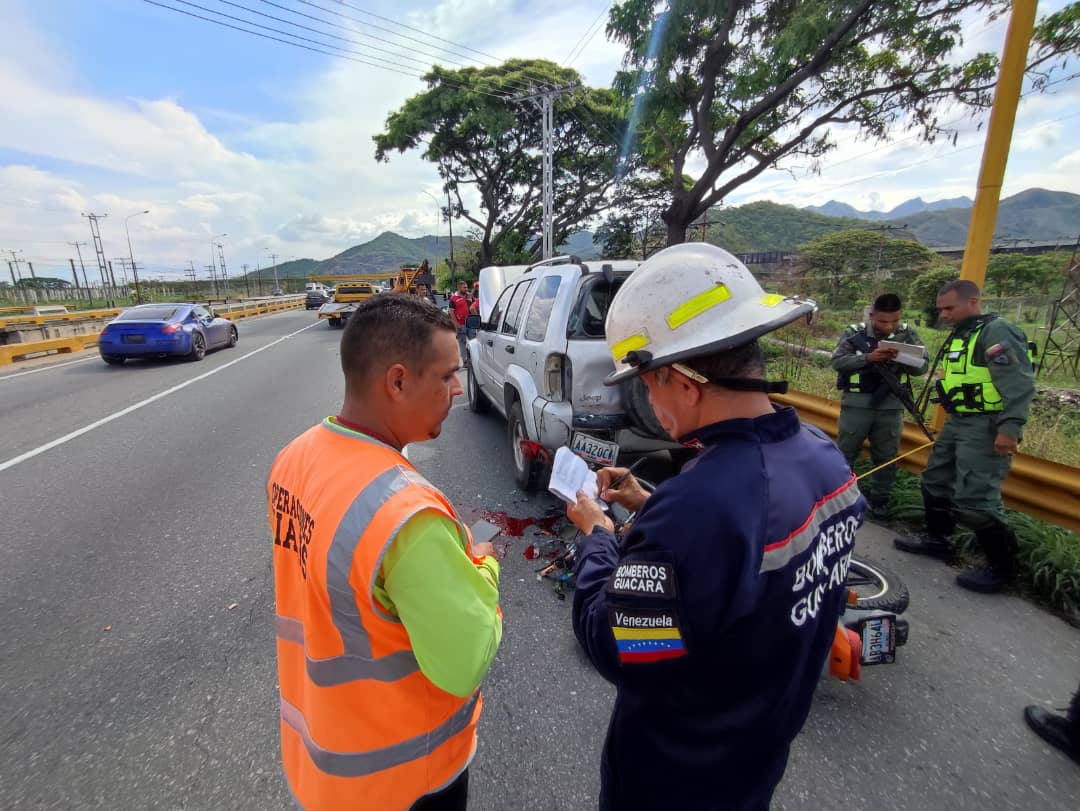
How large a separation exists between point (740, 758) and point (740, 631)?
14.0 inches

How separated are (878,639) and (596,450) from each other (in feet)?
5.84

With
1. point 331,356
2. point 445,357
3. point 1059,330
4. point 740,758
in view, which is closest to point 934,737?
point 740,758

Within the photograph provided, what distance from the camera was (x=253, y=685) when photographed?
7.72ft

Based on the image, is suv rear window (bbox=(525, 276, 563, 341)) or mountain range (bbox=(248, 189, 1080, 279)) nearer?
suv rear window (bbox=(525, 276, 563, 341))

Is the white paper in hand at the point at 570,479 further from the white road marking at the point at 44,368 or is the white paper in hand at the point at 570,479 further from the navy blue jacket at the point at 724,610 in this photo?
the white road marking at the point at 44,368

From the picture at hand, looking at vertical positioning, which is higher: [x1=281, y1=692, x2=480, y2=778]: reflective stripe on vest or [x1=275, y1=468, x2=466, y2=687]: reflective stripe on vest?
[x1=275, y1=468, x2=466, y2=687]: reflective stripe on vest

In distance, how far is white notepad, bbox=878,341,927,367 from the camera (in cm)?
352

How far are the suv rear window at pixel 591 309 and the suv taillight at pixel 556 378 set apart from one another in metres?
0.21

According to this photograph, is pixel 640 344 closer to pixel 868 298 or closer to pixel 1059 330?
pixel 1059 330

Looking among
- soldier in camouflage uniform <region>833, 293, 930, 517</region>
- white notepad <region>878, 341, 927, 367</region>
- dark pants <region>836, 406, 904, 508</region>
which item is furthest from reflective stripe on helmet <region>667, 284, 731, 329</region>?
dark pants <region>836, 406, 904, 508</region>

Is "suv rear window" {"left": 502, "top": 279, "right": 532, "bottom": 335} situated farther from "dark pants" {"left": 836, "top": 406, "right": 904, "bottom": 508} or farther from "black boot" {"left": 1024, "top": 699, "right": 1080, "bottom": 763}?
"black boot" {"left": 1024, "top": 699, "right": 1080, "bottom": 763}

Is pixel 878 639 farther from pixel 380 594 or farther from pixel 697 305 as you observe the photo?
pixel 380 594

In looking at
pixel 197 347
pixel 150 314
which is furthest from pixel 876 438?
pixel 150 314

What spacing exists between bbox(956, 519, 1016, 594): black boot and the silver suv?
1942 mm
